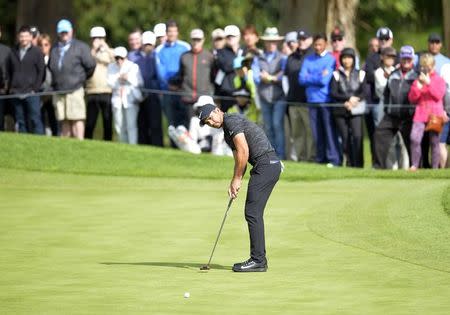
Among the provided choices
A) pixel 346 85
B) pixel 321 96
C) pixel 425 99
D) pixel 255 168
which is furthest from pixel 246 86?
pixel 255 168

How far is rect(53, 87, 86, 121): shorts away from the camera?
24375 millimetres

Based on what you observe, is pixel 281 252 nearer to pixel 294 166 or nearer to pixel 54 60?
pixel 294 166

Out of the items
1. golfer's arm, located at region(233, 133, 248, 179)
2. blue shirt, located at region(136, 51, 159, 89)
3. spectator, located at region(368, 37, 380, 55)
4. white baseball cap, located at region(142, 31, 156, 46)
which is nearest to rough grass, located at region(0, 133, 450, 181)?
blue shirt, located at region(136, 51, 159, 89)

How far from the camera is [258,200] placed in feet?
46.3

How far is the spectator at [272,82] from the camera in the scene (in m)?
23.8

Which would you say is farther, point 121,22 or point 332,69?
point 121,22

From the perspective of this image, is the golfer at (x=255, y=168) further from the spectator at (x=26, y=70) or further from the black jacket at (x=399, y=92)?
the spectator at (x=26, y=70)

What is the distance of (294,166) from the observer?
22.5m

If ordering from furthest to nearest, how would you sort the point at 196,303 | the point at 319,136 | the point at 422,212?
the point at 319,136 < the point at 422,212 < the point at 196,303

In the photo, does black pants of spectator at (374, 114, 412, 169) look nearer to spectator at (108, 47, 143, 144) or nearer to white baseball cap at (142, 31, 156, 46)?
spectator at (108, 47, 143, 144)

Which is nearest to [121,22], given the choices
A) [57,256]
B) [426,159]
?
[426,159]

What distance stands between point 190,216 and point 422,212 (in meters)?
2.65

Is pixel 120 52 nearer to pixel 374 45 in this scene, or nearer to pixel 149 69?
pixel 149 69

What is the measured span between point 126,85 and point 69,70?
91 cm
